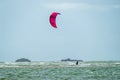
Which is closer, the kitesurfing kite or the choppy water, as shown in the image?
the choppy water

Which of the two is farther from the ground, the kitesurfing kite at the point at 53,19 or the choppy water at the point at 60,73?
the kitesurfing kite at the point at 53,19

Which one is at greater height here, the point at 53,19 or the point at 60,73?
the point at 53,19

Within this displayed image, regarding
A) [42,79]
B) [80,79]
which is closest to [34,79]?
[42,79]

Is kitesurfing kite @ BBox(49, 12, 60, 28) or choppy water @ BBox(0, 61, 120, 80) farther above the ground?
kitesurfing kite @ BBox(49, 12, 60, 28)

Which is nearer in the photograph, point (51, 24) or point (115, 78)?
point (115, 78)

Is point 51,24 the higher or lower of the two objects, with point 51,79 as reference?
higher

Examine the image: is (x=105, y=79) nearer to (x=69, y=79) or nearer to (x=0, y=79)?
(x=69, y=79)

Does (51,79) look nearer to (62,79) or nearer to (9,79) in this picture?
(62,79)

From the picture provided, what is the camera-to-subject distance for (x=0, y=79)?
52781 mm

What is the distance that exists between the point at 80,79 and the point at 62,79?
6.29 feet

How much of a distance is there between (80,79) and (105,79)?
107 inches

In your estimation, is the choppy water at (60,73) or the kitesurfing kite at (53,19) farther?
the kitesurfing kite at (53,19)

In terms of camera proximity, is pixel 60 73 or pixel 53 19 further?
pixel 60 73

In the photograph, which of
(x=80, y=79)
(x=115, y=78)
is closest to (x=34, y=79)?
(x=80, y=79)
